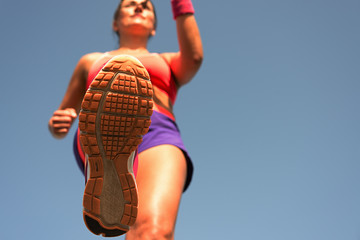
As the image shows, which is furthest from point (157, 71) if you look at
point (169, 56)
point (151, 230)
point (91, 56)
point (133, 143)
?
point (151, 230)

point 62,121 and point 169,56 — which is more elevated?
point 169,56

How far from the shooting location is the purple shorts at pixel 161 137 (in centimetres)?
175

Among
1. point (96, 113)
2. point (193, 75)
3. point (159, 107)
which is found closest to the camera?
point (96, 113)

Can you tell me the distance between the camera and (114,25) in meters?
2.47

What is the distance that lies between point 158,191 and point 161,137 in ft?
1.04

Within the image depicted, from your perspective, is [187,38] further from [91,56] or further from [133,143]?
[133,143]

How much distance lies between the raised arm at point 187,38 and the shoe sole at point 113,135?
68 cm

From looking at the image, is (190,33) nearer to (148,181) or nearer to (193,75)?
(193,75)

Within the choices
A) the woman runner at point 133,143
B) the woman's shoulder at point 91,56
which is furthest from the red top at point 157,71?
the woman's shoulder at point 91,56

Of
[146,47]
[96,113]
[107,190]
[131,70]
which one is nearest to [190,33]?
[146,47]

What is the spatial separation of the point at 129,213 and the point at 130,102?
38 centimetres

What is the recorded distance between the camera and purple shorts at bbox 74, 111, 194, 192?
1748 millimetres

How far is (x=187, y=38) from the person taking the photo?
6.45 ft

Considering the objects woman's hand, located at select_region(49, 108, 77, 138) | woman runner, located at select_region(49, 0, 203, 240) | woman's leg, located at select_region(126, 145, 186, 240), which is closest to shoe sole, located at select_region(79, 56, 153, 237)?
woman runner, located at select_region(49, 0, 203, 240)
